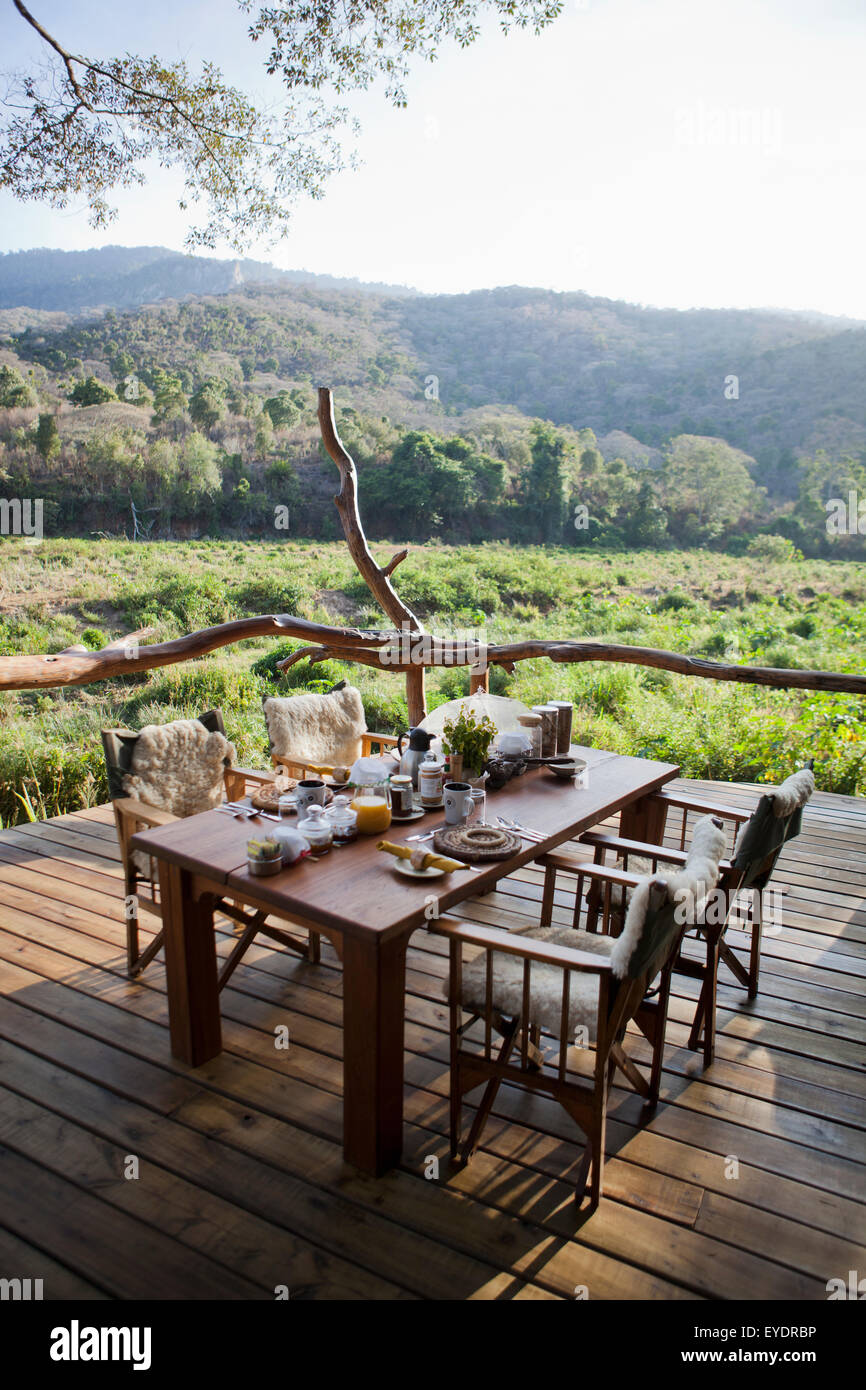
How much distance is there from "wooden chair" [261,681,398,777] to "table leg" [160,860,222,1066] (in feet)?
3.10

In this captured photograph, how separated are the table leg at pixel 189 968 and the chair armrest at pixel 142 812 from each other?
36 centimetres

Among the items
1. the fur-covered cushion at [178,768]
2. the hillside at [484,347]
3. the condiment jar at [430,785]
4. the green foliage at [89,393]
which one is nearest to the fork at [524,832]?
the condiment jar at [430,785]

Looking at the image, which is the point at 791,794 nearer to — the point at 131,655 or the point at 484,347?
→ the point at 131,655

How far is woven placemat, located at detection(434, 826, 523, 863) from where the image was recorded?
223cm

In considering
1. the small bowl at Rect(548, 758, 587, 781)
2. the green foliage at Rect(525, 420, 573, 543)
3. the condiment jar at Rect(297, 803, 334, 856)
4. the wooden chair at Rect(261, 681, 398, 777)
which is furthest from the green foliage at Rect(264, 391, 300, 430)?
the condiment jar at Rect(297, 803, 334, 856)

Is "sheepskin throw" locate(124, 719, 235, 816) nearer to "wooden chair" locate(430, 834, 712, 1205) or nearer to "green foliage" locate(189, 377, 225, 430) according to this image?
"wooden chair" locate(430, 834, 712, 1205)

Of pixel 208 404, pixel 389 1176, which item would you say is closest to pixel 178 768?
pixel 389 1176

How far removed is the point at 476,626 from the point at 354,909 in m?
19.4

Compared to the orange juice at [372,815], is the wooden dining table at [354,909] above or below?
below

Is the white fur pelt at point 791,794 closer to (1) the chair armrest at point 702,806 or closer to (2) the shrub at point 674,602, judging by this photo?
(1) the chair armrest at point 702,806

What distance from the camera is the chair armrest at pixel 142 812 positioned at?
2693mm

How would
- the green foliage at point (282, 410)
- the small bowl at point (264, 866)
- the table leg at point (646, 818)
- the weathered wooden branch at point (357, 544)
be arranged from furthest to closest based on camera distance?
1. the green foliage at point (282, 410)
2. the weathered wooden branch at point (357, 544)
3. the table leg at point (646, 818)
4. the small bowl at point (264, 866)

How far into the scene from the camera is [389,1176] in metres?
1.98
